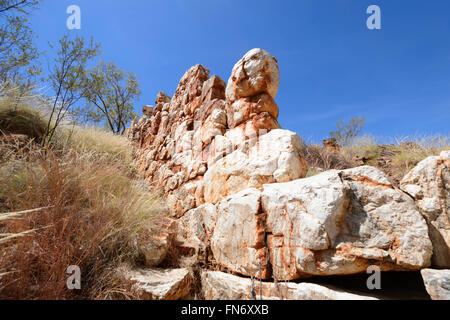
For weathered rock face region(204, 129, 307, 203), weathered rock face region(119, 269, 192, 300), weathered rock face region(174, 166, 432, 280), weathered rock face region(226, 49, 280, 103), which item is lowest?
weathered rock face region(119, 269, 192, 300)

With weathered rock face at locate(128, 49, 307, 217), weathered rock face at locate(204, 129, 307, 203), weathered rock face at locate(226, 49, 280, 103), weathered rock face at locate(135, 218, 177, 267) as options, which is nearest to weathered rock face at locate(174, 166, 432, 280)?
weathered rock face at locate(204, 129, 307, 203)

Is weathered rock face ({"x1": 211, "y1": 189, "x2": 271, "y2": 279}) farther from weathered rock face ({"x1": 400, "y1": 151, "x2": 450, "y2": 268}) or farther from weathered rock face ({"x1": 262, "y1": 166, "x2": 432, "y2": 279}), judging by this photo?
weathered rock face ({"x1": 400, "y1": 151, "x2": 450, "y2": 268})

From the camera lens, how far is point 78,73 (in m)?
4.19

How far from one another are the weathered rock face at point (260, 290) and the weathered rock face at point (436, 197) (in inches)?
23.8

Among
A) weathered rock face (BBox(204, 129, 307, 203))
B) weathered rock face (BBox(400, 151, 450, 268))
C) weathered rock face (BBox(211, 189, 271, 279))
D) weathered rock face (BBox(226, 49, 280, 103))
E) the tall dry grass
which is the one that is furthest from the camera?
weathered rock face (BBox(226, 49, 280, 103))

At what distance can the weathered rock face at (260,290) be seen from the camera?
1.45m

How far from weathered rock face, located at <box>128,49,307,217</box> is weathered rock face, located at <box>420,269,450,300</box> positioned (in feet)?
3.78

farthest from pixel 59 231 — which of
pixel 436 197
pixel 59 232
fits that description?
pixel 436 197

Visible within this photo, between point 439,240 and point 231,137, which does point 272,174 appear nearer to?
point 231,137

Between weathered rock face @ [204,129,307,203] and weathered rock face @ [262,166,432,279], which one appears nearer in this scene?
weathered rock face @ [262,166,432,279]

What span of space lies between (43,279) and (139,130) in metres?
6.20

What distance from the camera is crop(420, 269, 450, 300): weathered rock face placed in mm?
1195

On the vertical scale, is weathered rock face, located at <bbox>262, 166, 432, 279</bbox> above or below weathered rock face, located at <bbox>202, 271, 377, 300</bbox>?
above
